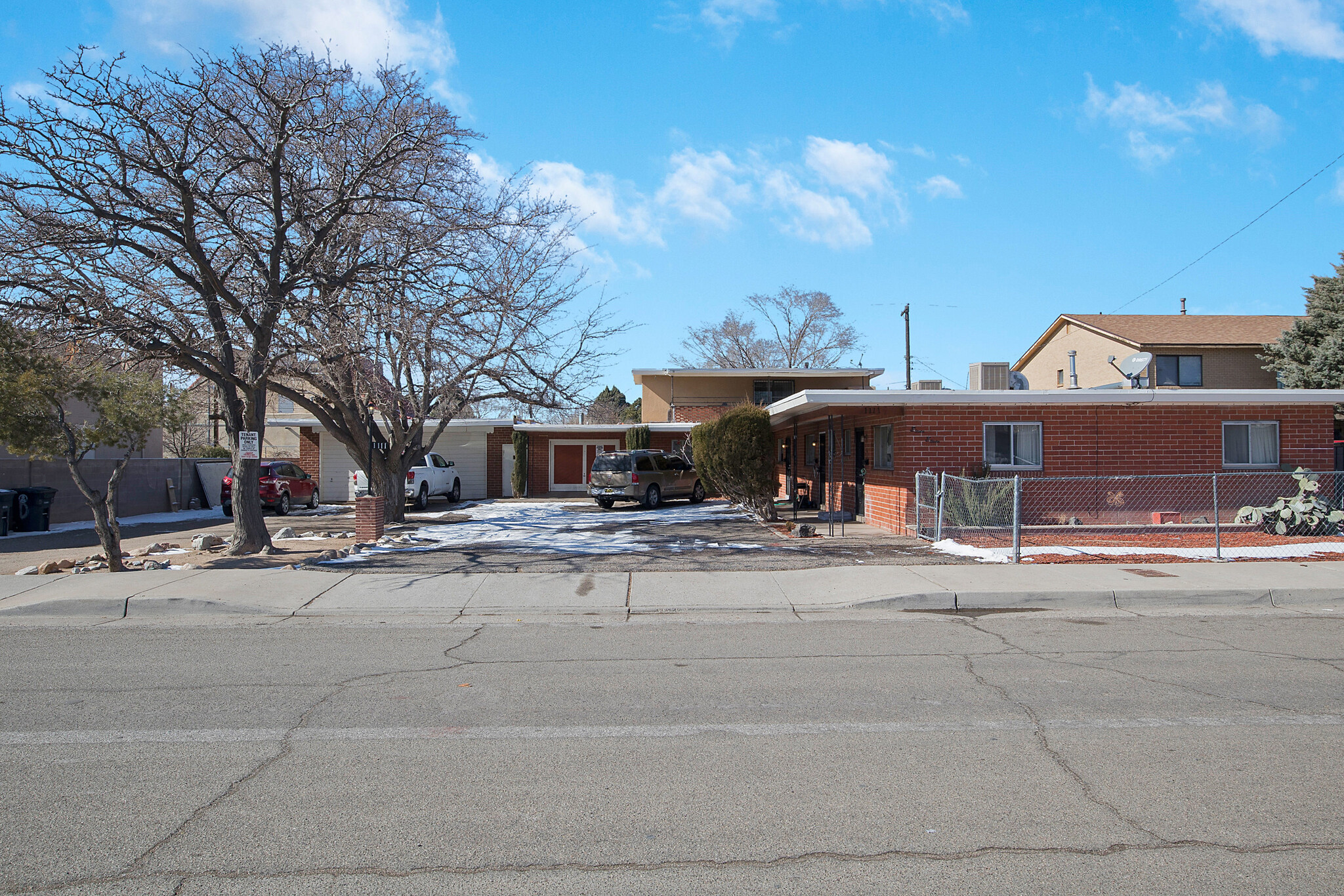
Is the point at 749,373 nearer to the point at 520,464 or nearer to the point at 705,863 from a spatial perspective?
the point at 520,464

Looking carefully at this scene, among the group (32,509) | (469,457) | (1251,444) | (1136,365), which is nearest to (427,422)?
(469,457)

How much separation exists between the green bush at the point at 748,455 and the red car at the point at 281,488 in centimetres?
1335

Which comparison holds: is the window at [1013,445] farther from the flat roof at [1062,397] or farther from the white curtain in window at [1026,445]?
the flat roof at [1062,397]

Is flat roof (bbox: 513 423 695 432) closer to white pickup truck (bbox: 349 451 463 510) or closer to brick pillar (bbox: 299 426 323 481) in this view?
white pickup truck (bbox: 349 451 463 510)

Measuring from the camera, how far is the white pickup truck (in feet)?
84.5

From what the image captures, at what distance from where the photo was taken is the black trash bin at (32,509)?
64.3ft

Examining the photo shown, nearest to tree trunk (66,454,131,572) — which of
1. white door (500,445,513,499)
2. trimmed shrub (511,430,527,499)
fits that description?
trimmed shrub (511,430,527,499)

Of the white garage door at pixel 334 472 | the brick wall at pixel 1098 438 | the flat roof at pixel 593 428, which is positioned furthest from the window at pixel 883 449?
the white garage door at pixel 334 472

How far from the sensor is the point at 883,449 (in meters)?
18.8

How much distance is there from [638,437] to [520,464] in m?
4.43

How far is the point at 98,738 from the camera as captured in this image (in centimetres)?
539

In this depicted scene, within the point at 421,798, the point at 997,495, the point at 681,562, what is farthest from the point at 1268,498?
the point at 421,798

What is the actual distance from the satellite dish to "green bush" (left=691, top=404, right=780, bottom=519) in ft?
26.2

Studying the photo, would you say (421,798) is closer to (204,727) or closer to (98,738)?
(204,727)
